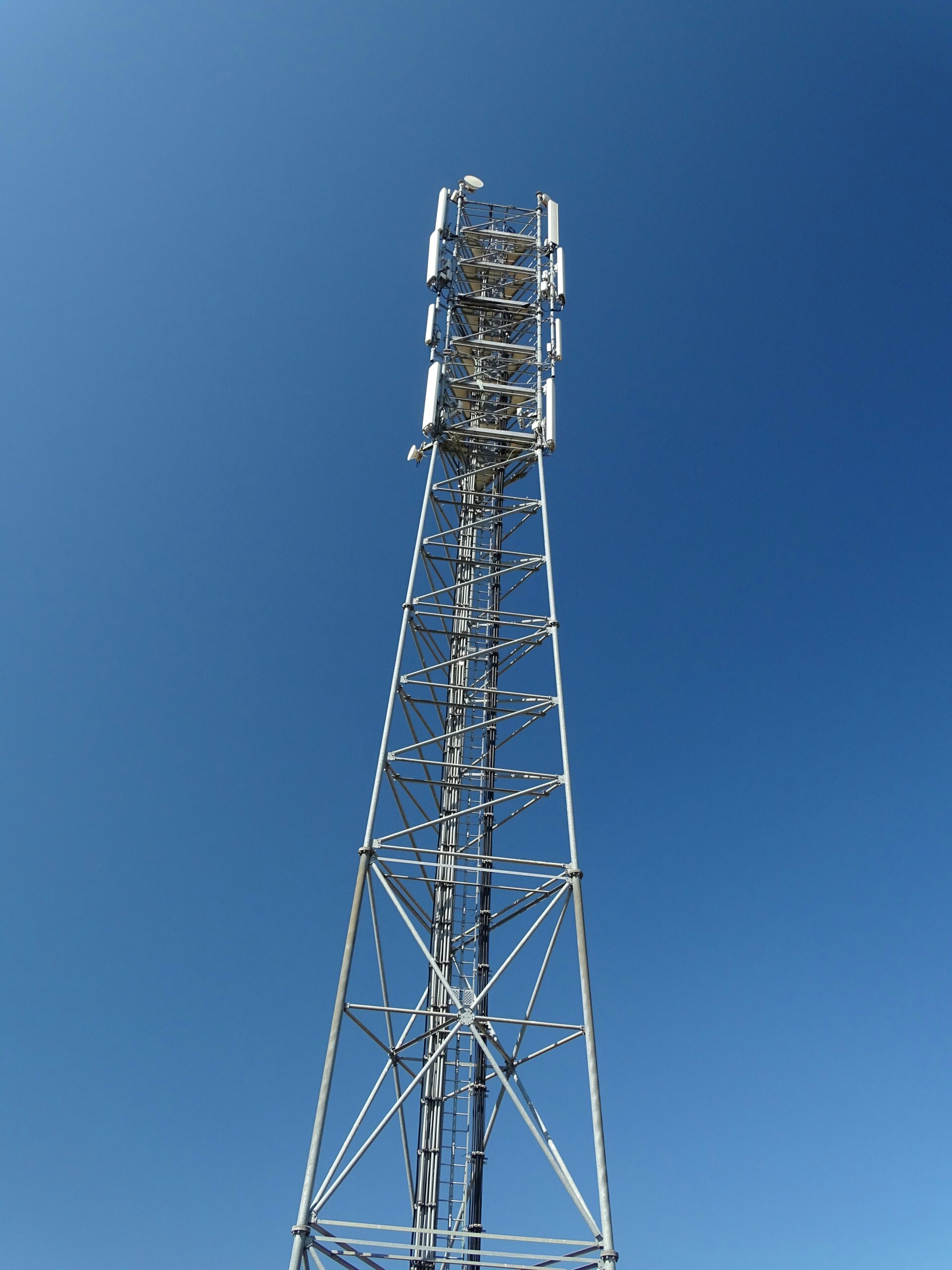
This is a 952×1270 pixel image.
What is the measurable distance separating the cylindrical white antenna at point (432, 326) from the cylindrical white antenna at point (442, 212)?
2.82 metres

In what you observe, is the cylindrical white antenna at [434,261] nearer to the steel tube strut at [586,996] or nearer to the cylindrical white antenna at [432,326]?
the cylindrical white antenna at [432,326]

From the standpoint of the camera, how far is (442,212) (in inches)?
1165

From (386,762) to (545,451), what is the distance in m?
10.8

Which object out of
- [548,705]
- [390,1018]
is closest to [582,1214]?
[390,1018]

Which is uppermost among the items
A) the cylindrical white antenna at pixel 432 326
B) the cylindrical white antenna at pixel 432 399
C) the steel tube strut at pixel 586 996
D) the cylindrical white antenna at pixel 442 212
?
the cylindrical white antenna at pixel 442 212

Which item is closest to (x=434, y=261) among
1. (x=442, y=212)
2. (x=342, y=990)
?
(x=442, y=212)

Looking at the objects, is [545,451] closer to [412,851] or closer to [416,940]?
[412,851]

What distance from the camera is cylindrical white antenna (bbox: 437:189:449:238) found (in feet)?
95.8

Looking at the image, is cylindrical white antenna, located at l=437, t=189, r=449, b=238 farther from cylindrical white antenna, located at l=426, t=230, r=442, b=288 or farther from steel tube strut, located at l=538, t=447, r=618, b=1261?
steel tube strut, located at l=538, t=447, r=618, b=1261

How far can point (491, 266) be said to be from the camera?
98.6 feet

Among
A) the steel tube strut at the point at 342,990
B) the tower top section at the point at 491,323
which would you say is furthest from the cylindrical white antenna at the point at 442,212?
the steel tube strut at the point at 342,990

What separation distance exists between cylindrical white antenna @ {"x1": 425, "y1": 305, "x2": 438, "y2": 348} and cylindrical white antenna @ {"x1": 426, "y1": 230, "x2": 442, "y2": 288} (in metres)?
0.83

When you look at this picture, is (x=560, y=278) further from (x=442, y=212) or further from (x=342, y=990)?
(x=342, y=990)

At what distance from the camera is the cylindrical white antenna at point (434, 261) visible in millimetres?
28297
